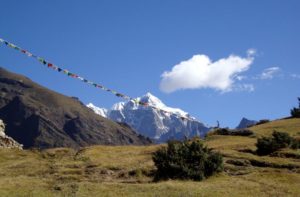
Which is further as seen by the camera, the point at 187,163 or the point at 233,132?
the point at 233,132

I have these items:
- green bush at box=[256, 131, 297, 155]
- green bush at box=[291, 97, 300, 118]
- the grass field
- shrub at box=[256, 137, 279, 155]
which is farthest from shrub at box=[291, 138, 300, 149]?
green bush at box=[291, 97, 300, 118]

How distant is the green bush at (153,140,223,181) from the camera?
160 feet

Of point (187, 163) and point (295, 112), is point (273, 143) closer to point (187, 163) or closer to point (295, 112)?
point (187, 163)

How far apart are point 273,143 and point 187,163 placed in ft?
48.3

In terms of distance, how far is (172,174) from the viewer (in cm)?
4947

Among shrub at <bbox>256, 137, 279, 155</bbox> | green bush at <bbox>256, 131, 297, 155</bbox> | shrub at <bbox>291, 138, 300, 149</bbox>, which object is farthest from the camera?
shrub at <bbox>291, 138, 300, 149</bbox>

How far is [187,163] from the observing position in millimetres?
50406

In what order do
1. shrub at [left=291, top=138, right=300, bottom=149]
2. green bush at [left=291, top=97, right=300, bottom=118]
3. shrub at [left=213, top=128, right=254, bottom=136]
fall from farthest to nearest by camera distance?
green bush at [left=291, top=97, right=300, bottom=118], shrub at [left=213, top=128, right=254, bottom=136], shrub at [left=291, top=138, right=300, bottom=149]

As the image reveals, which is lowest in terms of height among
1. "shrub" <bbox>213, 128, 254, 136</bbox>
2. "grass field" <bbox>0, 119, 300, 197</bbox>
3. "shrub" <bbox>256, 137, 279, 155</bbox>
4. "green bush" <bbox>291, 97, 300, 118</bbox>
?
"grass field" <bbox>0, 119, 300, 197</bbox>

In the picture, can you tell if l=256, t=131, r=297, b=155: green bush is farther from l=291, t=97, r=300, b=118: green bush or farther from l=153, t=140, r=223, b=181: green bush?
l=291, t=97, r=300, b=118: green bush

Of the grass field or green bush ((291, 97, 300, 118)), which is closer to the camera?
the grass field

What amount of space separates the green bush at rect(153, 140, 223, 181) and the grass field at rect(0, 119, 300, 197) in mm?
1082

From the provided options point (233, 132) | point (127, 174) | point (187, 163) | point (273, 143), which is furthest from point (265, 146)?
point (233, 132)

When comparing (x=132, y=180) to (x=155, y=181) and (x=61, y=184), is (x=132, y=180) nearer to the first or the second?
(x=155, y=181)
